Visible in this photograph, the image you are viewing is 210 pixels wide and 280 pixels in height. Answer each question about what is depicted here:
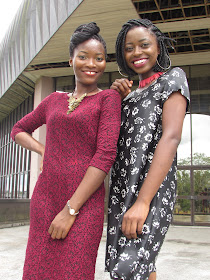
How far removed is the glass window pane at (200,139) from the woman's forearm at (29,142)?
421 inches

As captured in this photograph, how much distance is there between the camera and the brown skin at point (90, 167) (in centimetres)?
161

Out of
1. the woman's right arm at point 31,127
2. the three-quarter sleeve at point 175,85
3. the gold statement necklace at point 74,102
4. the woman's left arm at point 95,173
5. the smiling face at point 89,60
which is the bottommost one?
the woman's left arm at point 95,173

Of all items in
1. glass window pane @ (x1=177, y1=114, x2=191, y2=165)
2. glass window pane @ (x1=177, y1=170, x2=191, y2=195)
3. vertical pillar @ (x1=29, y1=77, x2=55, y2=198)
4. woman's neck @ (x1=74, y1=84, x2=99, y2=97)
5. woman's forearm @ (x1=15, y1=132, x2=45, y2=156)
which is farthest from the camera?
vertical pillar @ (x1=29, y1=77, x2=55, y2=198)

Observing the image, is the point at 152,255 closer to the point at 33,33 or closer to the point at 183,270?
the point at 183,270

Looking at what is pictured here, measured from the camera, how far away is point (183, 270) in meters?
4.43

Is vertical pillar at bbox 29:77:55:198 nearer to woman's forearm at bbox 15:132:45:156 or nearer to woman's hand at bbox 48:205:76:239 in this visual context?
woman's forearm at bbox 15:132:45:156

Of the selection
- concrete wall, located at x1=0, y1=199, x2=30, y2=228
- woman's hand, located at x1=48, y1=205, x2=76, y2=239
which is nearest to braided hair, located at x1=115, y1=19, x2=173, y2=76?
woman's hand, located at x1=48, y1=205, x2=76, y2=239

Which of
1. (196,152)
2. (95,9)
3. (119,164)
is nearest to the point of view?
(119,164)

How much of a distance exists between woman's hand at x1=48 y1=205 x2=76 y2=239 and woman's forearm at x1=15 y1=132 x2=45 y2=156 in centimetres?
50

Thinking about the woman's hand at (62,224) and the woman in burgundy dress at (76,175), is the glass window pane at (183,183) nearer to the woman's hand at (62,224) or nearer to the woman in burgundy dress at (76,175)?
the woman in burgundy dress at (76,175)

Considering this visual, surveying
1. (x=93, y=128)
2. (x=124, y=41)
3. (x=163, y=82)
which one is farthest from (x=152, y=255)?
(x=124, y=41)

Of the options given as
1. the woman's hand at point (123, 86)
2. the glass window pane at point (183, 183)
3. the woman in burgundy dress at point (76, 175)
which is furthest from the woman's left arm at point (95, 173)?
the glass window pane at point (183, 183)

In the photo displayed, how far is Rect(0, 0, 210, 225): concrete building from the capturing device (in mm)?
8797

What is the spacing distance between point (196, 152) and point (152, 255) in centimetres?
1102
